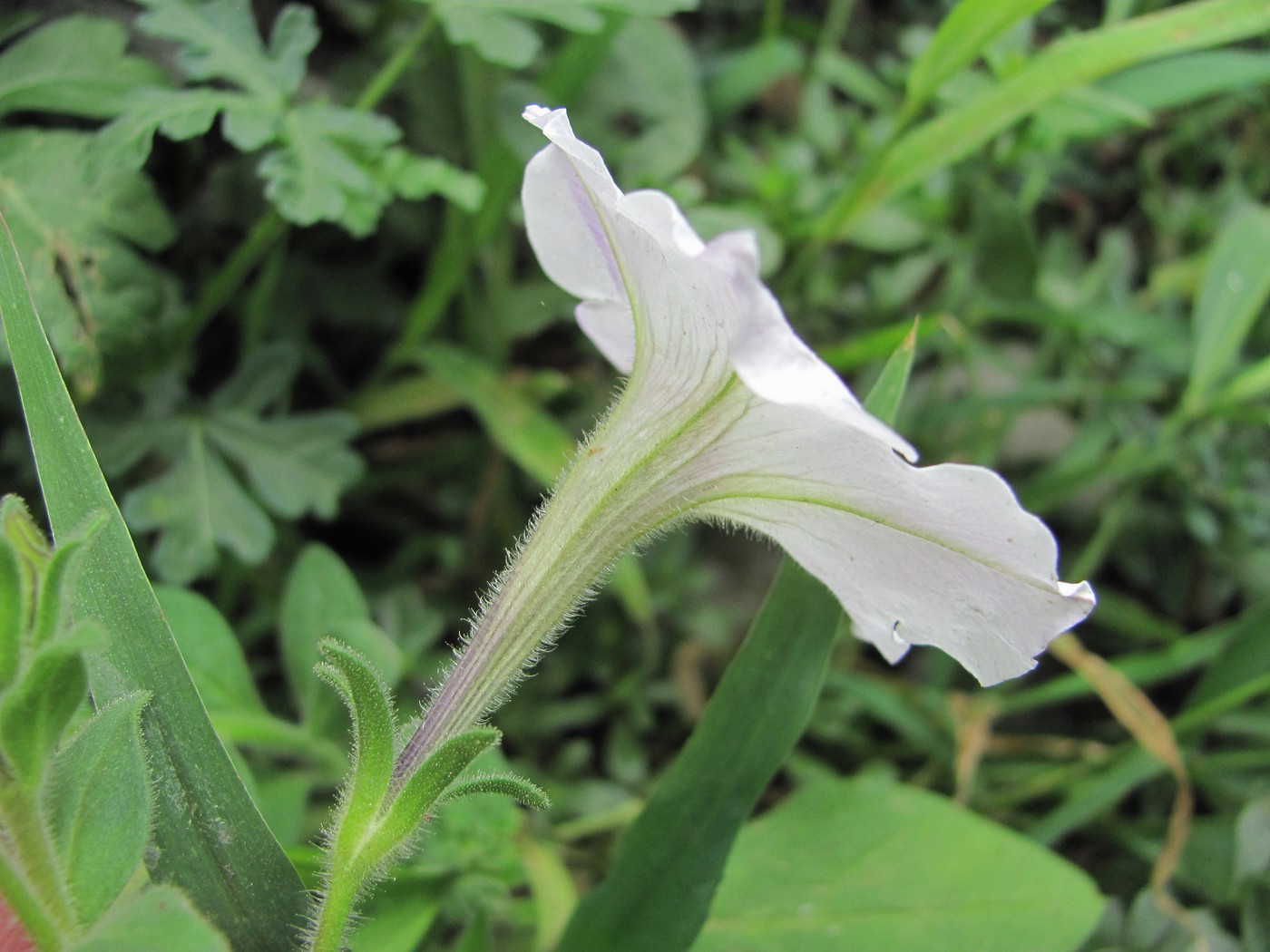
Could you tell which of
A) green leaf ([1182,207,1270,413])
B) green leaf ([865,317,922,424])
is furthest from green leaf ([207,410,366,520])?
green leaf ([1182,207,1270,413])

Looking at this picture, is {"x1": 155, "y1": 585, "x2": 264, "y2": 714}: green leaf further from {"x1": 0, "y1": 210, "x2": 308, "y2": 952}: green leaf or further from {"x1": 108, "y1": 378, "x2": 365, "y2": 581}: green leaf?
{"x1": 0, "y1": 210, "x2": 308, "y2": 952}: green leaf

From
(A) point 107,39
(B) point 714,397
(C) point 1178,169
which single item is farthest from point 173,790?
(C) point 1178,169

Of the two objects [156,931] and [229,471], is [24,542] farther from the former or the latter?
[229,471]

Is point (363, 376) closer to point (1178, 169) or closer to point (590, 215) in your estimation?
point (590, 215)

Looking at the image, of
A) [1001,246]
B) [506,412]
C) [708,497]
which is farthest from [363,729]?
[1001,246]

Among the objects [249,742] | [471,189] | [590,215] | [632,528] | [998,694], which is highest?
[590,215]

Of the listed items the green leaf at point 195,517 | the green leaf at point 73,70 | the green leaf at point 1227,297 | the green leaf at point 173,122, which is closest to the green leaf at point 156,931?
the green leaf at point 195,517
